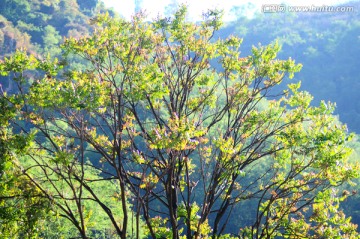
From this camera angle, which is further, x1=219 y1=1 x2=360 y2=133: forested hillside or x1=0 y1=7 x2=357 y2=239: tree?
x1=219 y1=1 x2=360 y2=133: forested hillside

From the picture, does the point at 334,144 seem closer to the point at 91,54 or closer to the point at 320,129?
the point at 320,129

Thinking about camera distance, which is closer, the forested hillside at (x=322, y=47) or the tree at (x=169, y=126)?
the tree at (x=169, y=126)

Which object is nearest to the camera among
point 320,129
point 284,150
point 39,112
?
point 39,112

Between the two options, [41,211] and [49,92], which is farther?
[41,211]

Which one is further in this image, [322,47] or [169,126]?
[322,47]

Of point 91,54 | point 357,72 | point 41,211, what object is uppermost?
point 357,72

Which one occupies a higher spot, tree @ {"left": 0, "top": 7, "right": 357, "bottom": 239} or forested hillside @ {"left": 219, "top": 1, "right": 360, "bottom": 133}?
forested hillside @ {"left": 219, "top": 1, "right": 360, "bottom": 133}

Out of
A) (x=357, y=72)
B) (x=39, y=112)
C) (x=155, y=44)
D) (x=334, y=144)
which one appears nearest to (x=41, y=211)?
(x=39, y=112)

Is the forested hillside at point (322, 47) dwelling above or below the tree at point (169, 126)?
above

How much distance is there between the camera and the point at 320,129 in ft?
25.7

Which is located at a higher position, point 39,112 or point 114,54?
point 114,54

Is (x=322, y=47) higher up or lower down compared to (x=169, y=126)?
higher up

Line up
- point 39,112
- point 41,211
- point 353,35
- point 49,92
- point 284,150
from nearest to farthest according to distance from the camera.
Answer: point 49,92
point 41,211
point 39,112
point 284,150
point 353,35

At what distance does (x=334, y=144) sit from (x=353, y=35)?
83687mm
